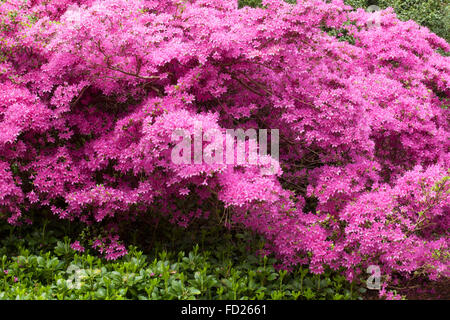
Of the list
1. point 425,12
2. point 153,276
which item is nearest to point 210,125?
point 153,276

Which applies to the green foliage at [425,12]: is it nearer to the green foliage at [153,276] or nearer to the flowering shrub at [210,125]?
the flowering shrub at [210,125]

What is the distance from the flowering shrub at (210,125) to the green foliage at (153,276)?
236mm

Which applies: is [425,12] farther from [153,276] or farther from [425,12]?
[153,276]

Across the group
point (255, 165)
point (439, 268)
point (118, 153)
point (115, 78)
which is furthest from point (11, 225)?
point (439, 268)

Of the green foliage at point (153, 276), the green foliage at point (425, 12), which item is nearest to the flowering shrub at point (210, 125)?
the green foliage at point (153, 276)

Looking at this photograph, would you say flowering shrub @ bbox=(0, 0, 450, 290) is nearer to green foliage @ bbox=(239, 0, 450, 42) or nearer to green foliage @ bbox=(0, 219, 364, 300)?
green foliage @ bbox=(0, 219, 364, 300)

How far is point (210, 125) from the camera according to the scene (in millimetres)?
3721

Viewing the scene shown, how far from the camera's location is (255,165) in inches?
154

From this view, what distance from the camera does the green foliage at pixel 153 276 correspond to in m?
3.77

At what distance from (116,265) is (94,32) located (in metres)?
2.13

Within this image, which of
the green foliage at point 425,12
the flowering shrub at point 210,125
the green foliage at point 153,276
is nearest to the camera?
the green foliage at point 153,276

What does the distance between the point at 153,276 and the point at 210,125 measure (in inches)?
57.0

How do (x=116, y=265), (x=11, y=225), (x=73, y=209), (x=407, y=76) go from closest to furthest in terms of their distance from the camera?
(x=116, y=265), (x=73, y=209), (x=11, y=225), (x=407, y=76)
